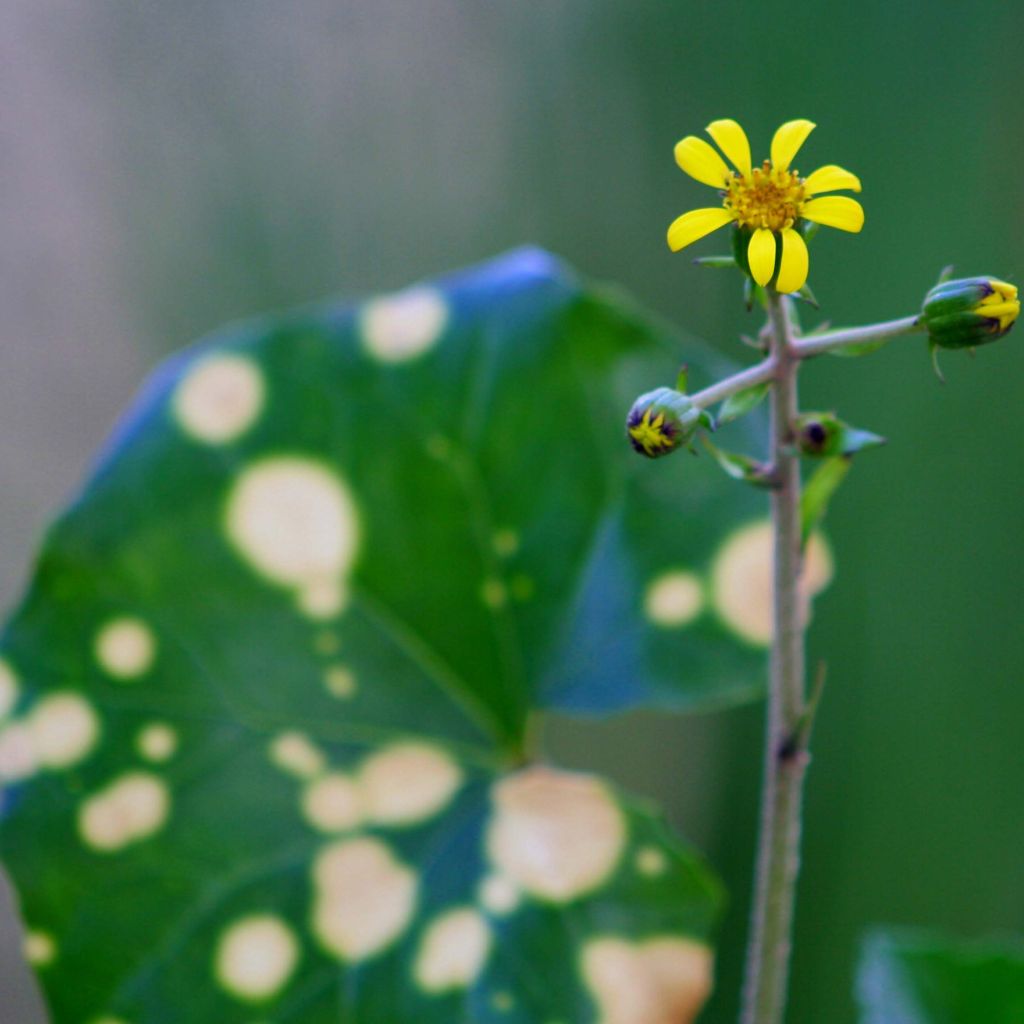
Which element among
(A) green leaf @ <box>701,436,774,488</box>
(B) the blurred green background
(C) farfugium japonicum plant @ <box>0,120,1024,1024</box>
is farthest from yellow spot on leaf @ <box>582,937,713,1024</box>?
(B) the blurred green background

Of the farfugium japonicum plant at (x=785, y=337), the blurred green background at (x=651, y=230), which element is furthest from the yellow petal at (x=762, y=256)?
the blurred green background at (x=651, y=230)

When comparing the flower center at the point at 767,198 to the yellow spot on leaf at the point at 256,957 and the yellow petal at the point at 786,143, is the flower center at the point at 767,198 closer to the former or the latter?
the yellow petal at the point at 786,143

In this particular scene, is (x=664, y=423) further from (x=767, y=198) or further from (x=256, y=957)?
(x=256, y=957)

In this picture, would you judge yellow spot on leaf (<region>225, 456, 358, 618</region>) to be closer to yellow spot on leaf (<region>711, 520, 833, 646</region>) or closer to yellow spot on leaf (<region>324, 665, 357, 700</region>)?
yellow spot on leaf (<region>324, 665, 357, 700</region>)

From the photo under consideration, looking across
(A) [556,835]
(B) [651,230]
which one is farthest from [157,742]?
(B) [651,230]

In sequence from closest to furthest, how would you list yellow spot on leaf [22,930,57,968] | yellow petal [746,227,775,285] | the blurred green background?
yellow petal [746,227,775,285]
yellow spot on leaf [22,930,57,968]
the blurred green background

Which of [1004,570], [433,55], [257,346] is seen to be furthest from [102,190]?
[1004,570]

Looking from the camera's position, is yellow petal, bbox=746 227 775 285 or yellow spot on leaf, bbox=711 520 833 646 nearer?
yellow petal, bbox=746 227 775 285
